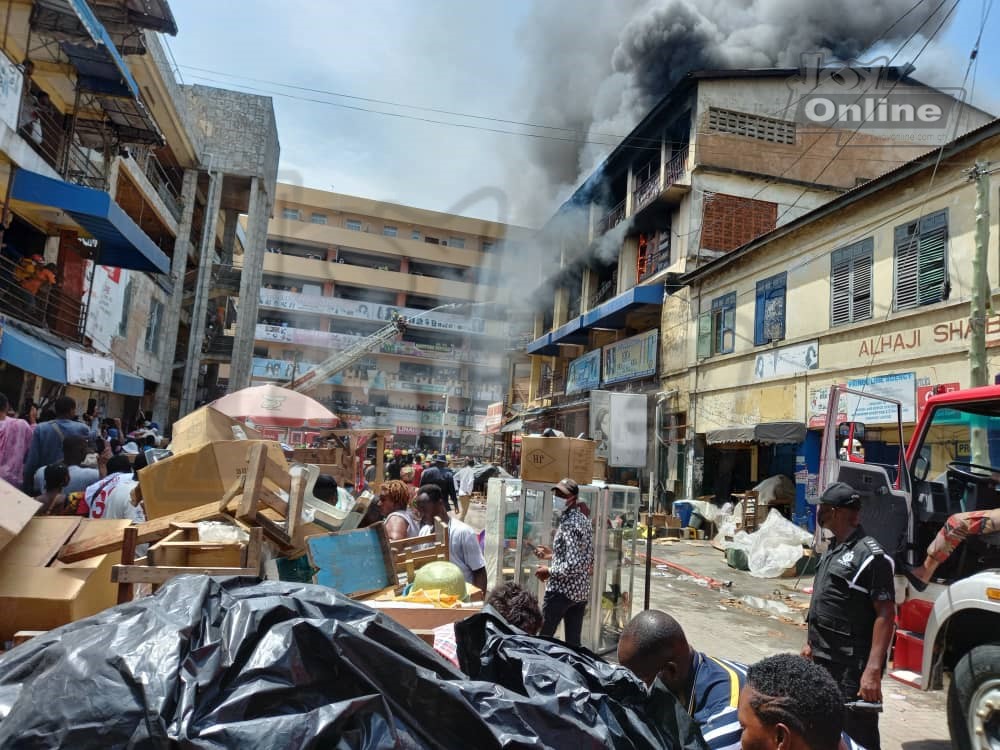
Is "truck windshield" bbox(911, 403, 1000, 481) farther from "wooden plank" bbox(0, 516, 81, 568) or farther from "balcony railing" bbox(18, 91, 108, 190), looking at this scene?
"balcony railing" bbox(18, 91, 108, 190)

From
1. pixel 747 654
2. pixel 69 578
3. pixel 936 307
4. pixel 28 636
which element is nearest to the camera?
pixel 28 636

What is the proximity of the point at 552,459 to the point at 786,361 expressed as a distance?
969 centimetres

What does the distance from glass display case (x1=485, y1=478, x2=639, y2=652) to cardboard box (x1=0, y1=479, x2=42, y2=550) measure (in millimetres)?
3827

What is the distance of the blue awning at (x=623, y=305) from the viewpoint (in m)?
19.2

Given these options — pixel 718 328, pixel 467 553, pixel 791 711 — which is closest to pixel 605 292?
pixel 718 328

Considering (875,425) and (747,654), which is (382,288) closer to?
(875,425)

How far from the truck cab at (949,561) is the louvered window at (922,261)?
6.61 meters

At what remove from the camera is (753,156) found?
62.1ft

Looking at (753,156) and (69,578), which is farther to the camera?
(753,156)

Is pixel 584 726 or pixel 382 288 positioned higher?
pixel 382 288

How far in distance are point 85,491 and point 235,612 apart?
4.61 meters

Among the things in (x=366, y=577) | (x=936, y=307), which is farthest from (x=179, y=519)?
(x=936, y=307)

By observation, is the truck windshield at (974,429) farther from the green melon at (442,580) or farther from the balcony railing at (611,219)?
the balcony railing at (611,219)

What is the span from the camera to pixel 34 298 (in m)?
12.2
